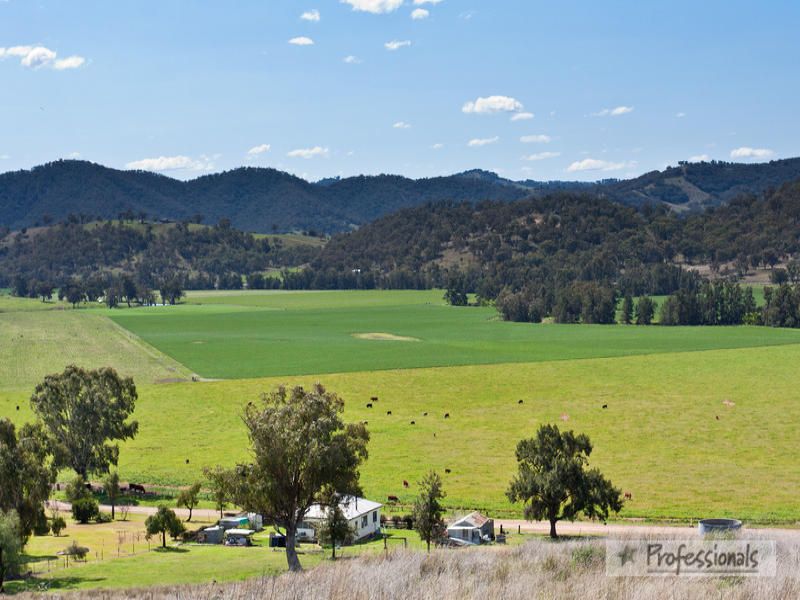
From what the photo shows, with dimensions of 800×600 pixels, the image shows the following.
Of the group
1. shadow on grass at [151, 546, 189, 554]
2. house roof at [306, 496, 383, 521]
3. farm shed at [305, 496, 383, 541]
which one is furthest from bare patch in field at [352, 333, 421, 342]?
shadow on grass at [151, 546, 189, 554]

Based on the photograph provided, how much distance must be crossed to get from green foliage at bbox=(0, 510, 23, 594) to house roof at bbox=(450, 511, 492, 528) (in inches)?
934

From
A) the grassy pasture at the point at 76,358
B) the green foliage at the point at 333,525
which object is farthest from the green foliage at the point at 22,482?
the grassy pasture at the point at 76,358

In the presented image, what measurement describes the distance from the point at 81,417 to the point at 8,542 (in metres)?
34.3

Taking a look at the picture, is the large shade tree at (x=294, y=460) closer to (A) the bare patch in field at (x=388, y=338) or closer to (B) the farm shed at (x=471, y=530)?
(B) the farm shed at (x=471, y=530)

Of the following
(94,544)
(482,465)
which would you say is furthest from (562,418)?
(94,544)

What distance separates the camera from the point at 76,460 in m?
81.0

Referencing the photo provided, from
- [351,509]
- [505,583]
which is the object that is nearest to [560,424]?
[351,509]

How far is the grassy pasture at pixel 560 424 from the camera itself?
238 ft

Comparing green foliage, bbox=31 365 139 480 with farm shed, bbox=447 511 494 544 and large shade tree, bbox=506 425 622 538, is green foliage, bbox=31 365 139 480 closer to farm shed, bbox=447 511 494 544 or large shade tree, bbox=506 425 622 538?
farm shed, bbox=447 511 494 544

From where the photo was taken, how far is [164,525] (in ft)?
194

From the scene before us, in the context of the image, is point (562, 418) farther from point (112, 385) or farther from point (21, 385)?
point (21, 385)

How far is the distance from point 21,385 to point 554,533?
92995 millimetres

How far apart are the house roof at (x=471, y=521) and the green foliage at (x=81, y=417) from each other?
34.2 m

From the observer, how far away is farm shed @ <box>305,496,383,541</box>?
191ft
